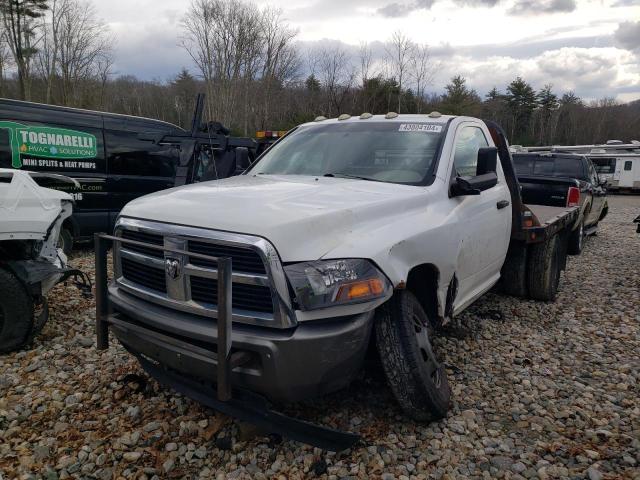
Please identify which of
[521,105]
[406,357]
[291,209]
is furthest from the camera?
[521,105]

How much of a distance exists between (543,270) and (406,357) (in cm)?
338

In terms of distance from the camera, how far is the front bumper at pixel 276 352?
2305 millimetres

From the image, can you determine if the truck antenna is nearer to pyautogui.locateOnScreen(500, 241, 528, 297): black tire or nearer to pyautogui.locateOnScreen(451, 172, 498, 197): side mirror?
pyautogui.locateOnScreen(500, 241, 528, 297): black tire

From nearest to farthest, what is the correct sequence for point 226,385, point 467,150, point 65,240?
point 226,385 → point 467,150 → point 65,240

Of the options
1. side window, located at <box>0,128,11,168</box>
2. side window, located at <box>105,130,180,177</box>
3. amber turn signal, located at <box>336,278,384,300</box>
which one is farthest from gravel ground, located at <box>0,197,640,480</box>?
side window, located at <box>105,130,180,177</box>

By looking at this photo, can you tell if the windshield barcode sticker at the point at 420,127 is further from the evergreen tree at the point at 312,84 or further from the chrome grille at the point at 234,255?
the evergreen tree at the point at 312,84

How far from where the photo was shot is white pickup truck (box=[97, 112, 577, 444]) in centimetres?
235

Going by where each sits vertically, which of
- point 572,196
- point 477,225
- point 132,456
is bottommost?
point 132,456

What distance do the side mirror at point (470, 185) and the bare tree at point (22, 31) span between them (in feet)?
93.2

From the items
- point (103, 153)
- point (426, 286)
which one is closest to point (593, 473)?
point (426, 286)

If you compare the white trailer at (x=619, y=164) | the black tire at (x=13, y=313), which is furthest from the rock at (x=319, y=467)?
the white trailer at (x=619, y=164)

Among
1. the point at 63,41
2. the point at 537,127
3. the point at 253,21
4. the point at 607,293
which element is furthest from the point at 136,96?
the point at 607,293

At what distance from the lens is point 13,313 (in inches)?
155

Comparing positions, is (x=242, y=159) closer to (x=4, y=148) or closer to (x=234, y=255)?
(x=234, y=255)
